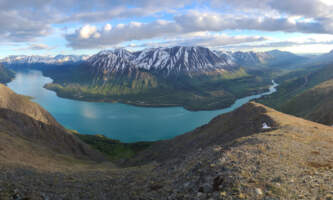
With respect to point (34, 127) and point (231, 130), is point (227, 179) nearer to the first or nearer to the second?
point (231, 130)

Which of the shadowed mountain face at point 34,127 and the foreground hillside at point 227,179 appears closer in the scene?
the foreground hillside at point 227,179

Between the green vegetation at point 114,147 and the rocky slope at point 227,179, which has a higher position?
the rocky slope at point 227,179

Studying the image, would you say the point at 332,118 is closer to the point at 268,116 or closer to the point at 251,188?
the point at 268,116

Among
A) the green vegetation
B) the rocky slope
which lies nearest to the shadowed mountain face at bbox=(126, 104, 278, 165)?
the rocky slope

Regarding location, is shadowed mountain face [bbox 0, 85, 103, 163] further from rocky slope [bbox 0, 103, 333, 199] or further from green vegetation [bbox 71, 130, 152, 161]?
rocky slope [bbox 0, 103, 333, 199]

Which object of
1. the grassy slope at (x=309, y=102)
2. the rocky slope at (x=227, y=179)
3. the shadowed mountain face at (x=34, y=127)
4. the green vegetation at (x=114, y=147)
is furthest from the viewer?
the grassy slope at (x=309, y=102)

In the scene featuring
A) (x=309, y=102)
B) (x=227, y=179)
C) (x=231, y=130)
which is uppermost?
(x=227, y=179)

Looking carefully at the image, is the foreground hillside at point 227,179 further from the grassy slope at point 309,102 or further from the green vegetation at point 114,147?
the grassy slope at point 309,102

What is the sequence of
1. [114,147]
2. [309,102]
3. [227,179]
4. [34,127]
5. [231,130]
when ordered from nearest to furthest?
1. [227,179]
2. [231,130]
3. [34,127]
4. [114,147]
5. [309,102]

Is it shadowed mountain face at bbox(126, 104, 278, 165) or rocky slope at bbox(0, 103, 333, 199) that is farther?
shadowed mountain face at bbox(126, 104, 278, 165)

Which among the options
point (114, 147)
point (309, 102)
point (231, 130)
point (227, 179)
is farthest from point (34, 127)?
point (309, 102)

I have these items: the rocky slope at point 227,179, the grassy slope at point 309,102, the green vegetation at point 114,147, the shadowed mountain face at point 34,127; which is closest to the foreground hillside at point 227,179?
the rocky slope at point 227,179

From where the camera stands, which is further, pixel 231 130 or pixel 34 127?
pixel 34 127

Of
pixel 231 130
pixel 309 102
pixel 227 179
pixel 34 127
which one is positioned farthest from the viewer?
pixel 309 102
